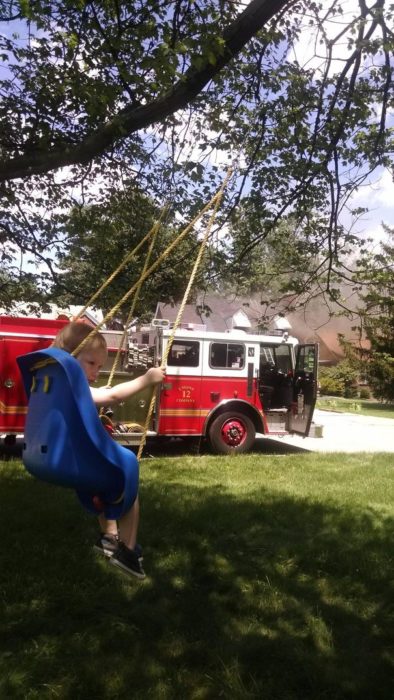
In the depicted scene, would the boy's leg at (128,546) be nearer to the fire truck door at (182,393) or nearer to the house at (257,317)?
the house at (257,317)

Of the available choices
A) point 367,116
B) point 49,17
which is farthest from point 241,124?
point 49,17

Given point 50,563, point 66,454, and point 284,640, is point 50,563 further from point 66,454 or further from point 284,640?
point 66,454

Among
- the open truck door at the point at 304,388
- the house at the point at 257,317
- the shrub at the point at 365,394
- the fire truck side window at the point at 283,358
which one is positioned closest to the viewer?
the house at the point at 257,317

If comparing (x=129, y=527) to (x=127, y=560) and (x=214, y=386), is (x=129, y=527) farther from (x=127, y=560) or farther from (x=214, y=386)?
(x=214, y=386)

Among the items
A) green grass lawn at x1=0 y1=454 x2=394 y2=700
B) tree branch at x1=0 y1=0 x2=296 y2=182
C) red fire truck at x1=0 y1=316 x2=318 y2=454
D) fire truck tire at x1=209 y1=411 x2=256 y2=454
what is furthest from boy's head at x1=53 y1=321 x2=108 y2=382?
fire truck tire at x1=209 y1=411 x2=256 y2=454

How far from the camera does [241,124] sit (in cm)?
725

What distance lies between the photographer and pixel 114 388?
118 inches

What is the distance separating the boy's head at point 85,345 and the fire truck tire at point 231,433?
27.7ft

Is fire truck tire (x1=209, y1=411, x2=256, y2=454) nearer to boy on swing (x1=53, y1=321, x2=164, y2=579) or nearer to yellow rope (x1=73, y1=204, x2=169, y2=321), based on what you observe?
yellow rope (x1=73, y1=204, x2=169, y2=321)

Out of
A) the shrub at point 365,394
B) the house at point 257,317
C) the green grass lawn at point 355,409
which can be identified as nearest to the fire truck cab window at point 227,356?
the house at point 257,317

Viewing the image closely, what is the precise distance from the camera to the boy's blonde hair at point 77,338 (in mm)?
2953

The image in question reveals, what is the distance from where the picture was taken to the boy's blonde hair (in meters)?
2.95

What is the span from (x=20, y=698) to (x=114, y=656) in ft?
2.03

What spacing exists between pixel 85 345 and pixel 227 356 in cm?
876
